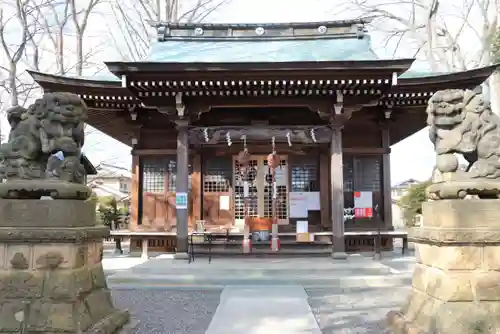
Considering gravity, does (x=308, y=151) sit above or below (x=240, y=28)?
below

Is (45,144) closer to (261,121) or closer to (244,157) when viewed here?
(244,157)

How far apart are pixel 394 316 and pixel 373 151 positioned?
7.46 m

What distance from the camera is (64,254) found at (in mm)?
4320

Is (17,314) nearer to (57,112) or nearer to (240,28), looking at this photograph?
(57,112)

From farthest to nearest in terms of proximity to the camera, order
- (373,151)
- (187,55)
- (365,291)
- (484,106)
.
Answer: (187,55)
(373,151)
(365,291)
(484,106)

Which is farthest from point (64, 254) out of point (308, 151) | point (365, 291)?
point (308, 151)

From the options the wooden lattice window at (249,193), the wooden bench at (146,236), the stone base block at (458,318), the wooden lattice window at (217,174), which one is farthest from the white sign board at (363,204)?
the stone base block at (458,318)

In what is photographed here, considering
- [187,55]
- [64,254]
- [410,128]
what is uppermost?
[187,55]

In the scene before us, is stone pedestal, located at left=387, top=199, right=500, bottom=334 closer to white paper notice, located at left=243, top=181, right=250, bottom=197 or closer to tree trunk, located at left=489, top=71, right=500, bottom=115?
white paper notice, located at left=243, top=181, right=250, bottom=197

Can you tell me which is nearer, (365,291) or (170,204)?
(365,291)

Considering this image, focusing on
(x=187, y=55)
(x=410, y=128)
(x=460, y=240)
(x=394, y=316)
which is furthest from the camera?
(x=410, y=128)

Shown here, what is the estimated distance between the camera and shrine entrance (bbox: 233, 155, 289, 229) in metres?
12.1

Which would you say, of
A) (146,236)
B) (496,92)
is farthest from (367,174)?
(146,236)

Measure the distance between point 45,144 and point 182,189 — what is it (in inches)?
229
